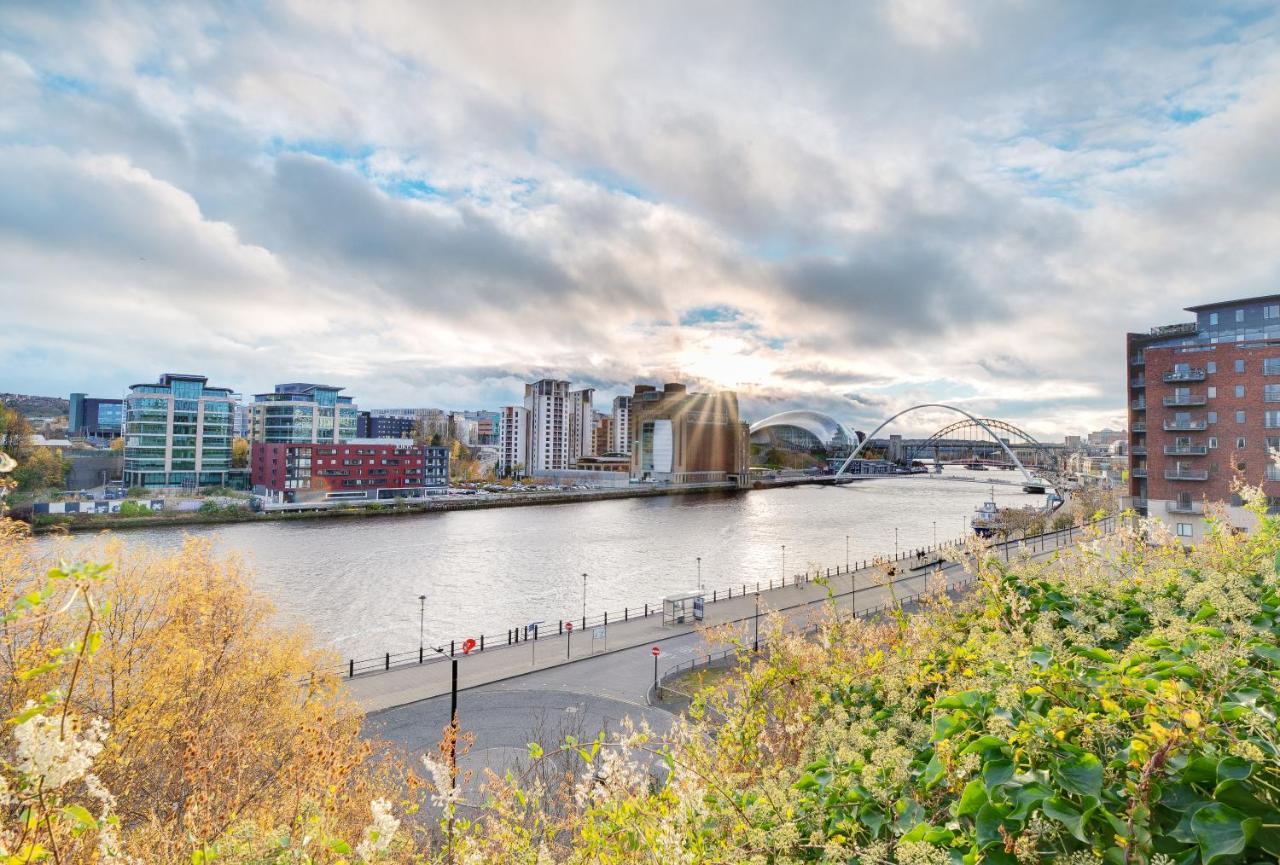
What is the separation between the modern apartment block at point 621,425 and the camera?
179938 mm

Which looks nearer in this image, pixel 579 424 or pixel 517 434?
pixel 517 434

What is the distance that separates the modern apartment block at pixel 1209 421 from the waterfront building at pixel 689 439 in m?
91.5

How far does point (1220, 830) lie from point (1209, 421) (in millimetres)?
42597

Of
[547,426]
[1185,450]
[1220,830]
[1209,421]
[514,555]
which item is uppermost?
[547,426]

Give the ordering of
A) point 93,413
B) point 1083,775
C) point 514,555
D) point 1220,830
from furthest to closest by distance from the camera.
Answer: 1. point 93,413
2. point 514,555
3. point 1083,775
4. point 1220,830

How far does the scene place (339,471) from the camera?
7381cm

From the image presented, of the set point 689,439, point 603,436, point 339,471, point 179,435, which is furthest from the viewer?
point 603,436

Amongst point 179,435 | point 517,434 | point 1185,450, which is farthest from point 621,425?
point 1185,450

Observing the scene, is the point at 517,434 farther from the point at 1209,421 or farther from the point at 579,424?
the point at 1209,421

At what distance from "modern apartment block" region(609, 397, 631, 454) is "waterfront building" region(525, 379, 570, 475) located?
37.7m

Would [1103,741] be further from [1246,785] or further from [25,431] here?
[25,431]

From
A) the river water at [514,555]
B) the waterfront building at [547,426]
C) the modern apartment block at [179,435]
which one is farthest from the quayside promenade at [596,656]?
the waterfront building at [547,426]

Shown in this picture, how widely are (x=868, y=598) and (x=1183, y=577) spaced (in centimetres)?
2719

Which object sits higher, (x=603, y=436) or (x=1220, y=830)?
(x=603, y=436)
